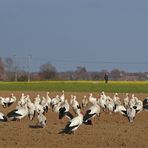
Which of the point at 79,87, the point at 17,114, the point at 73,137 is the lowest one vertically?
the point at 73,137

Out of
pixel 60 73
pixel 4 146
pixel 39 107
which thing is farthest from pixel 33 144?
pixel 60 73

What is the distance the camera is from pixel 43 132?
22875mm

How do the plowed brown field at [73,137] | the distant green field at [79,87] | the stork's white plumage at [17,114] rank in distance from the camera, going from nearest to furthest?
the plowed brown field at [73,137] < the stork's white plumage at [17,114] < the distant green field at [79,87]

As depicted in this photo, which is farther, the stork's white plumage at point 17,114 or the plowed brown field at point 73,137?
the stork's white plumage at point 17,114

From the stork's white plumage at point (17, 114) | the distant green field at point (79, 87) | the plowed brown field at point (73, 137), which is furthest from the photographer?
the distant green field at point (79, 87)

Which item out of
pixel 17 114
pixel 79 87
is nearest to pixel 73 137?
pixel 17 114

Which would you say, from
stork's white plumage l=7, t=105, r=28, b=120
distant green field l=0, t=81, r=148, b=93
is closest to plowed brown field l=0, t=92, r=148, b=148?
stork's white plumage l=7, t=105, r=28, b=120

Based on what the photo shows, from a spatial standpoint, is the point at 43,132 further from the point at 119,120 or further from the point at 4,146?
the point at 119,120

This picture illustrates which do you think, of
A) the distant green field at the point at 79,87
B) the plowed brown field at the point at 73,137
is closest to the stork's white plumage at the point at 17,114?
the plowed brown field at the point at 73,137

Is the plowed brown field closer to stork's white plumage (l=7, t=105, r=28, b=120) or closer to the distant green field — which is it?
stork's white plumage (l=7, t=105, r=28, b=120)

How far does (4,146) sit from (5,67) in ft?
356

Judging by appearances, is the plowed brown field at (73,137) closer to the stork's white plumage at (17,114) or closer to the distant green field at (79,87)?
the stork's white plumage at (17,114)

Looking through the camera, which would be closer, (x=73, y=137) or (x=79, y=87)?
(x=73, y=137)

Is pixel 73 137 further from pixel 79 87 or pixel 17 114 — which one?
pixel 79 87
